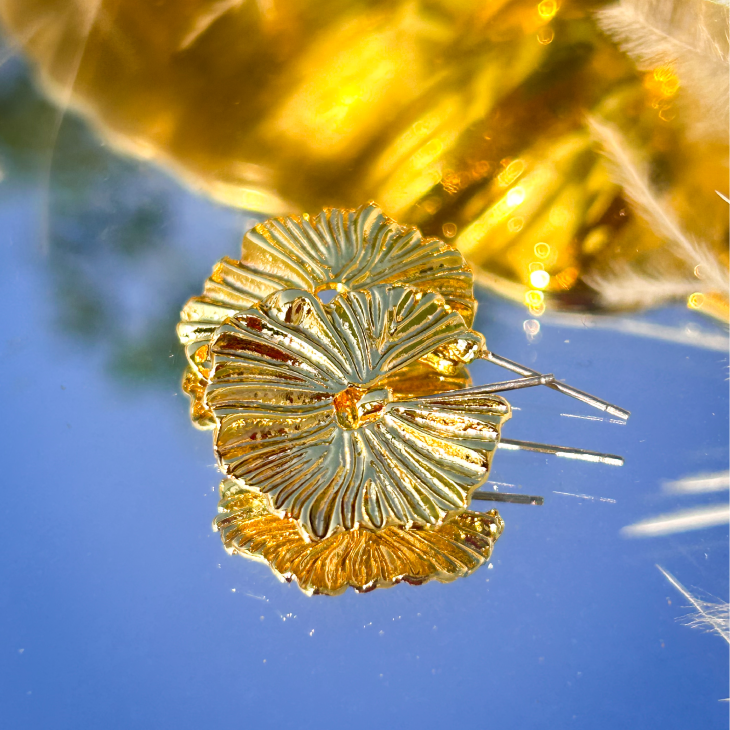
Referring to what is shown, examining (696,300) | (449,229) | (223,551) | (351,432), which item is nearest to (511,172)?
(449,229)

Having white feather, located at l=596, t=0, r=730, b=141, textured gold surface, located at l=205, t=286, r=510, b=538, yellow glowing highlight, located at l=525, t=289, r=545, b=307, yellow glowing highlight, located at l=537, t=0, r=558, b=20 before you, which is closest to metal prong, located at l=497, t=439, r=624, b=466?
textured gold surface, located at l=205, t=286, r=510, b=538

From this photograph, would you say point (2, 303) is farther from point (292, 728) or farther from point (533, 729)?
point (533, 729)

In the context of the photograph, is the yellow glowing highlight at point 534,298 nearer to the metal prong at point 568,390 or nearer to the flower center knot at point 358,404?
the metal prong at point 568,390

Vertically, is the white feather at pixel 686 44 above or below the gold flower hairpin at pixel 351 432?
above

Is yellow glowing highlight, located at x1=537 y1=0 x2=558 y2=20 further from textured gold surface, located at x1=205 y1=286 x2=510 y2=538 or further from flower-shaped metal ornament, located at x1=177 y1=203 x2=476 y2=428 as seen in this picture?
textured gold surface, located at x1=205 y1=286 x2=510 y2=538

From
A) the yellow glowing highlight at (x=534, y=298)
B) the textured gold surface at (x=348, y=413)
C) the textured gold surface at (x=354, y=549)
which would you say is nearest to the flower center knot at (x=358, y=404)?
the textured gold surface at (x=348, y=413)

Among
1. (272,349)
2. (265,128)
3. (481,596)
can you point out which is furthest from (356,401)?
(265,128)
